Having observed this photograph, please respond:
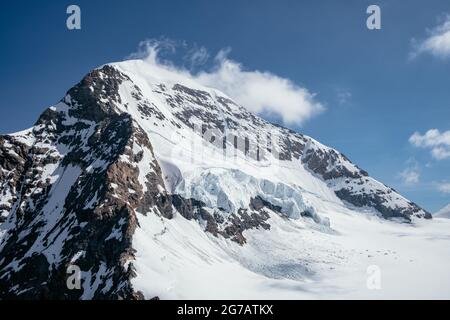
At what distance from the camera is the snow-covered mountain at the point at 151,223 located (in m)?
89.3

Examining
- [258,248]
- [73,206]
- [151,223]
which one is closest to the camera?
[151,223]

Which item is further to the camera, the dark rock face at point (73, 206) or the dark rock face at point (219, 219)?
the dark rock face at point (219, 219)

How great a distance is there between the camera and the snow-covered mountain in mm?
89312

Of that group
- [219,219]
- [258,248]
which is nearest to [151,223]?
[219,219]

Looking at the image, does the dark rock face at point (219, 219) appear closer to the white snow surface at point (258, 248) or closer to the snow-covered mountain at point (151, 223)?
the snow-covered mountain at point (151, 223)

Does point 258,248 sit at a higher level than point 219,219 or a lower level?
lower

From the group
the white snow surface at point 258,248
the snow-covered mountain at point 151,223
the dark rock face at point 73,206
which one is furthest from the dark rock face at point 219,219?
the dark rock face at point 73,206

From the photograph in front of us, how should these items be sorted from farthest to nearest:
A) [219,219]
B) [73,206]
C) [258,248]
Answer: [219,219] < [258,248] < [73,206]

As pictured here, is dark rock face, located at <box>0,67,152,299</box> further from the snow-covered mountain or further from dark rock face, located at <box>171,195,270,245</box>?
dark rock face, located at <box>171,195,270,245</box>

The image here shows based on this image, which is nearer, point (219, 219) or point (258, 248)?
point (258, 248)

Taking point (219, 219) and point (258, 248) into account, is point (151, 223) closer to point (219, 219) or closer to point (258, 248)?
point (219, 219)

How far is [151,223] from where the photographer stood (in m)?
106

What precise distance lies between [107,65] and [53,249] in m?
100

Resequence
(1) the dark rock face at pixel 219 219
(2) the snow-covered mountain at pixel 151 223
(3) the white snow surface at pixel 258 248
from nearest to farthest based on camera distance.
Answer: (3) the white snow surface at pixel 258 248 → (2) the snow-covered mountain at pixel 151 223 → (1) the dark rock face at pixel 219 219
